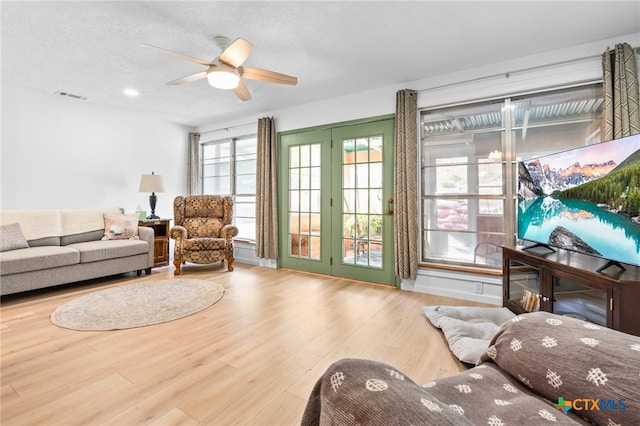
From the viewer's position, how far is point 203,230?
4738mm

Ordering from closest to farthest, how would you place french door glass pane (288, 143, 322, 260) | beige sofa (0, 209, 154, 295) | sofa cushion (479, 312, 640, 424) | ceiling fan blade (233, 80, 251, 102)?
sofa cushion (479, 312, 640, 424) < ceiling fan blade (233, 80, 251, 102) < beige sofa (0, 209, 154, 295) < french door glass pane (288, 143, 322, 260)

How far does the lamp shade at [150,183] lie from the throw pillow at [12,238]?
1.52 meters

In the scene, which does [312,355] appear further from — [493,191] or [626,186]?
[493,191]

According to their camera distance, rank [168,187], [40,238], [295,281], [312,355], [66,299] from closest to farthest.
Result: [312,355]
[66,299]
[40,238]
[295,281]
[168,187]

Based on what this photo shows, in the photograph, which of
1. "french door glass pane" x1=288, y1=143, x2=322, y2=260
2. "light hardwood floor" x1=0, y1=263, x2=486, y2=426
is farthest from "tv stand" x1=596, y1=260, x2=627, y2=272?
"french door glass pane" x1=288, y1=143, x2=322, y2=260

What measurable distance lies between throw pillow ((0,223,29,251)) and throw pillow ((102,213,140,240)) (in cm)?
84

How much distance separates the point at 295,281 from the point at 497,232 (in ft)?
8.27

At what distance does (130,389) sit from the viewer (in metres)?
1.64

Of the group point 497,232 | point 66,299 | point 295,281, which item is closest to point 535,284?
point 497,232

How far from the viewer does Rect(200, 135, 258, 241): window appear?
528 centimetres

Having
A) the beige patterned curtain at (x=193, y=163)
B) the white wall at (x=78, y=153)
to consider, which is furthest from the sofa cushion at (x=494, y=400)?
the beige patterned curtain at (x=193, y=163)

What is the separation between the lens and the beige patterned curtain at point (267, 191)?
4.65m

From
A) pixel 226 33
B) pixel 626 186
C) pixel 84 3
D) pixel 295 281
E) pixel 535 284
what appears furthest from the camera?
pixel 295 281

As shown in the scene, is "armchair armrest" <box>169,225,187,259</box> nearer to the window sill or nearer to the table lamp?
the table lamp
